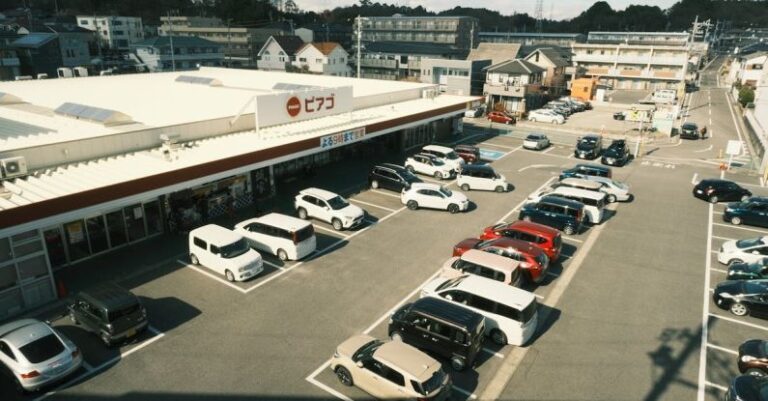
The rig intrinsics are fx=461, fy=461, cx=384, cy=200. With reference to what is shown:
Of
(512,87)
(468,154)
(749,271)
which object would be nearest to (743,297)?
(749,271)

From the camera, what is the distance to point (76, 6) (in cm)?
13500

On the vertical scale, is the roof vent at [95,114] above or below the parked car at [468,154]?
above

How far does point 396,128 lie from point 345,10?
172 meters

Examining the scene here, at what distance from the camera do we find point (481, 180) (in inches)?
1164

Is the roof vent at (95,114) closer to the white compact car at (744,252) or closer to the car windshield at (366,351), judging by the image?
the car windshield at (366,351)

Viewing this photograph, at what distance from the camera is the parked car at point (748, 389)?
37.2 ft

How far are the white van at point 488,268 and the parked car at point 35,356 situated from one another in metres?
11.9

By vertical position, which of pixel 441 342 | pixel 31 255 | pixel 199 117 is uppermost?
pixel 199 117

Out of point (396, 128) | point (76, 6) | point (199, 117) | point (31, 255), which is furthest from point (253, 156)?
point (76, 6)

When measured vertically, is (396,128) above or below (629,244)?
above

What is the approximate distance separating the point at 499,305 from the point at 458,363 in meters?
2.41

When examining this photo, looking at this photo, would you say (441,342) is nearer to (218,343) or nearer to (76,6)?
(218,343)

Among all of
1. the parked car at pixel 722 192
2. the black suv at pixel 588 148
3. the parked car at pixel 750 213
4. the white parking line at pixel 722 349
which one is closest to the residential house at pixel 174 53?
the black suv at pixel 588 148

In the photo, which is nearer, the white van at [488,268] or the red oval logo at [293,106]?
the white van at [488,268]
